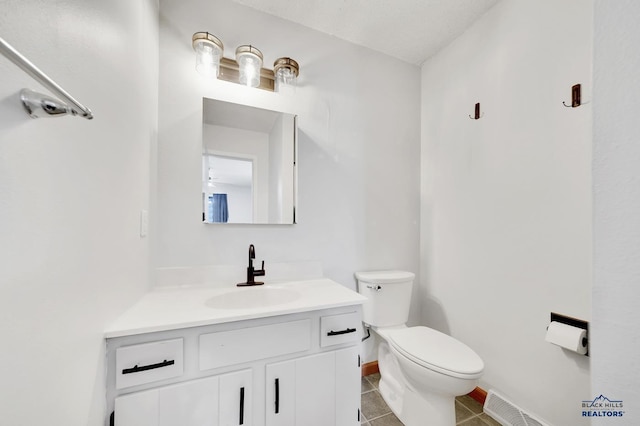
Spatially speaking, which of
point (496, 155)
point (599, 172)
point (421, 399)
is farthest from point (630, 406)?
point (496, 155)

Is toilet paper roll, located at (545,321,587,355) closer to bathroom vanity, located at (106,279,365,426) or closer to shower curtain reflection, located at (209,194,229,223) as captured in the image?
bathroom vanity, located at (106,279,365,426)

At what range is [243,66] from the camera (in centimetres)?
145

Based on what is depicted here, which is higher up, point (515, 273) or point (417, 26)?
point (417, 26)

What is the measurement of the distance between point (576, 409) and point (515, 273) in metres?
0.63

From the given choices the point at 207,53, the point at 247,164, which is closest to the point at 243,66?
the point at 207,53

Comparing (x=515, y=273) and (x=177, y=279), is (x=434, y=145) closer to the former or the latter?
(x=515, y=273)

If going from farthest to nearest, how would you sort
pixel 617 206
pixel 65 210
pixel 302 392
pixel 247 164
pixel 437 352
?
1. pixel 247 164
2. pixel 437 352
3. pixel 302 392
4. pixel 65 210
5. pixel 617 206

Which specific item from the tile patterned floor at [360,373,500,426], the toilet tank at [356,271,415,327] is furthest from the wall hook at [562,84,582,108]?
the tile patterned floor at [360,373,500,426]

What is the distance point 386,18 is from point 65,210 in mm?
1938

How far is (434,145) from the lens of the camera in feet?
6.40

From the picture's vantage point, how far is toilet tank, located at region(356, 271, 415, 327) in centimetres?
166

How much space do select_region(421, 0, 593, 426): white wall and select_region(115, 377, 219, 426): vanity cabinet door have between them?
158 centimetres

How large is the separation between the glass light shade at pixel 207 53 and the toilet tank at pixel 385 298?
158 centimetres
